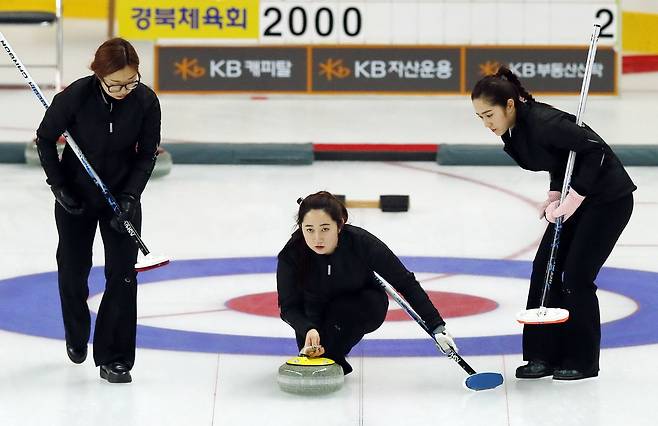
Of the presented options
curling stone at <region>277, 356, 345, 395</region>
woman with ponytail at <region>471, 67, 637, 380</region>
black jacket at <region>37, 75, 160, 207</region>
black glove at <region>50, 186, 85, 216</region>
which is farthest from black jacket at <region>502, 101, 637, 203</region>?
black glove at <region>50, 186, 85, 216</region>

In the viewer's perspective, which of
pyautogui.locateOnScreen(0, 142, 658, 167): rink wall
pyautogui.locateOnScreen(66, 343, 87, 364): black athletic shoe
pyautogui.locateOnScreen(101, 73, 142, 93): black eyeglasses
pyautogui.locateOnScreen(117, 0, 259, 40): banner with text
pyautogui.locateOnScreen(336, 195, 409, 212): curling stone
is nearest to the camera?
pyautogui.locateOnScreen(101, 73, 142, 93): black eyeglasses

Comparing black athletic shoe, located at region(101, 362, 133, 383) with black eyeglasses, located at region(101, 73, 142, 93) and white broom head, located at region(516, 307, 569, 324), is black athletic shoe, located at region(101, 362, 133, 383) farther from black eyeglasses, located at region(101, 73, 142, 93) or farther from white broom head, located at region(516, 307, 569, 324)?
white broom head, located at region(516, 307, 569, 324)

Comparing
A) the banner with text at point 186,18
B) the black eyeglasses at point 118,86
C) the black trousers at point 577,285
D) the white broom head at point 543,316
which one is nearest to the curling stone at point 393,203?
the black trousers at point 577,285

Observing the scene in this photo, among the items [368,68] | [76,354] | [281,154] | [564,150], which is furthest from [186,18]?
[564,150]

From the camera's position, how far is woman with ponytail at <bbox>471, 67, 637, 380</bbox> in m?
5.31

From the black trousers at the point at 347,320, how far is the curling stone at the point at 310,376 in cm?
10

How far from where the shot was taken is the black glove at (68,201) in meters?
5.33

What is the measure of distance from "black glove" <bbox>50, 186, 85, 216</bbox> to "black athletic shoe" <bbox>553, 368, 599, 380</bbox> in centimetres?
169

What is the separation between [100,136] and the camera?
5336 millimetres

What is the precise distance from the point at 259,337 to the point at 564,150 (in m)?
1.46

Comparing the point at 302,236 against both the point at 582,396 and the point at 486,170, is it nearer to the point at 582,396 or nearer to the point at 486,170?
the point at 582,396

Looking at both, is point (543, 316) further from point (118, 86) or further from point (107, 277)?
point (118, 86)

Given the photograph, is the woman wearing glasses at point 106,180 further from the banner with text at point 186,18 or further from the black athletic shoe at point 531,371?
the banner with text at point 186,18

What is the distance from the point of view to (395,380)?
552 cm
